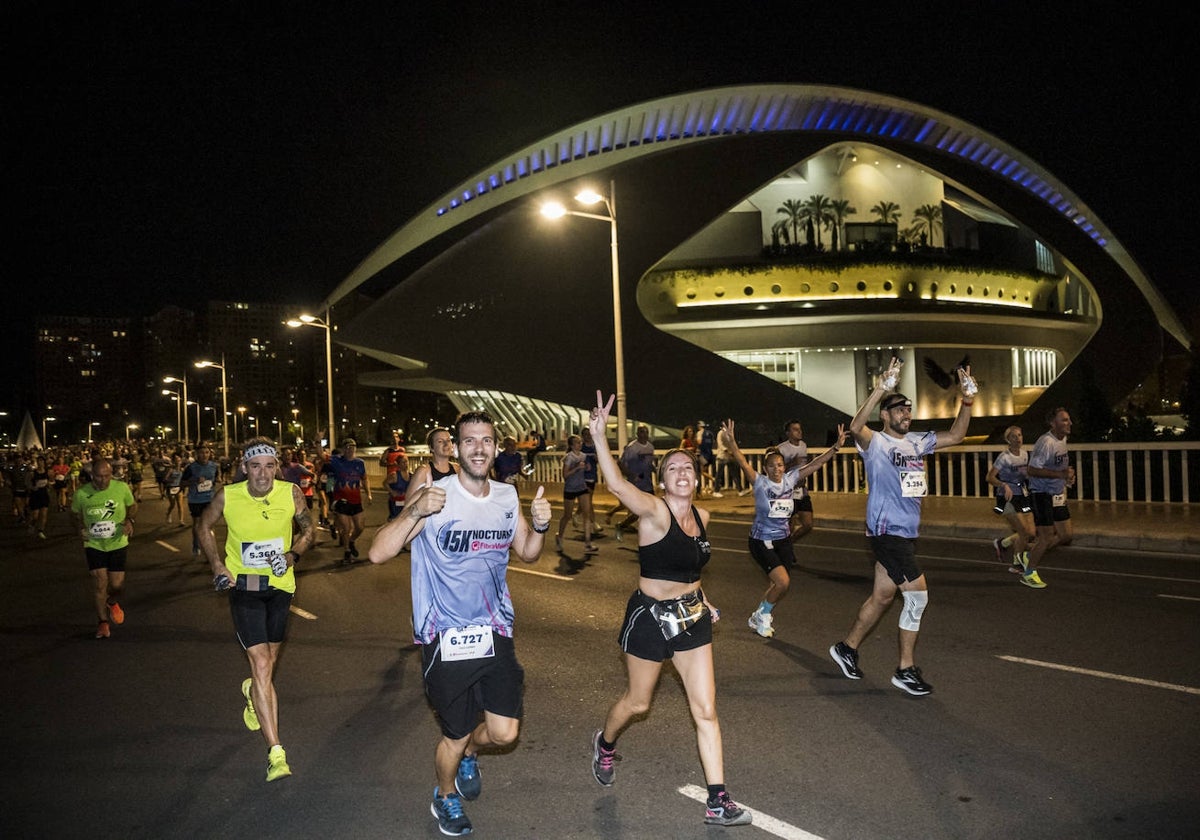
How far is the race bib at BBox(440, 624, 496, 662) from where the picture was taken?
379cm

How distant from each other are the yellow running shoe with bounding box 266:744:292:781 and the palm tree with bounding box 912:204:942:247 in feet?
155

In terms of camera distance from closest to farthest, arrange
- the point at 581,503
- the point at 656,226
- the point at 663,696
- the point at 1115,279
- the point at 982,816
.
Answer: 1. the point at 982,816
2. the point at 663,696
3. the point at 581,503
4. the point at 656,226
5. the point at 1115,279

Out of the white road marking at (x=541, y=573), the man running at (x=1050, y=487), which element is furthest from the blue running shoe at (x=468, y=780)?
the man running at (x=1050, y=487)

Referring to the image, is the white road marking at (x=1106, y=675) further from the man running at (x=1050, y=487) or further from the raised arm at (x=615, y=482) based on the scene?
the raised arm at (x=615, y=482)

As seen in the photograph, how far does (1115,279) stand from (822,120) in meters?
19.2

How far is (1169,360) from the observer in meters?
87.7

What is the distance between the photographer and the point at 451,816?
3867mm

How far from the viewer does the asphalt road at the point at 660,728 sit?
4.02 m

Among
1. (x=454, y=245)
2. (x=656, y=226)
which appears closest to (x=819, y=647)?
(x=656, y=226)

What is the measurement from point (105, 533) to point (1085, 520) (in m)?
12.9

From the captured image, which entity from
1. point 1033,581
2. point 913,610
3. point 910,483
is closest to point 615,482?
point 913,610

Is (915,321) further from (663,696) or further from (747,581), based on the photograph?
(663,696)

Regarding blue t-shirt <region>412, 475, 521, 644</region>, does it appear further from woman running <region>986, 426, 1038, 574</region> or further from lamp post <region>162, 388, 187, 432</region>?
lamp post <region>162, 388, 187, 432</region>

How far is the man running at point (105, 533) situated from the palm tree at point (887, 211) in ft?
142
